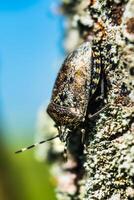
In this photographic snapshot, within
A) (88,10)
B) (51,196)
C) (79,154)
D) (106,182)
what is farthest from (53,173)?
(88,10)

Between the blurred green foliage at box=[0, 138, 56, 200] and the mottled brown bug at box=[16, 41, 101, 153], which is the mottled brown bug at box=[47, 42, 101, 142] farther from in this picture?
the blurred green foliage at box=[0, 138, 56, 200]

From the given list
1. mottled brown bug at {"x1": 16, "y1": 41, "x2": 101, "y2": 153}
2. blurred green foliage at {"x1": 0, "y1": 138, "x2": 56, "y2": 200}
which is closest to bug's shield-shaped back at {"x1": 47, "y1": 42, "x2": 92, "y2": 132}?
mottled brown bug at {"x1": 16, "y1": 41, "x2": 101, "y2": 153}

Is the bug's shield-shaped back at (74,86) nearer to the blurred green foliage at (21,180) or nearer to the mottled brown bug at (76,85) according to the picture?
the mottled brown bug at (76,85)

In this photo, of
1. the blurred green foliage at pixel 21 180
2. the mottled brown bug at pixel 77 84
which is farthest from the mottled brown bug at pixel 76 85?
the blurred green foliage at pixel 21 180

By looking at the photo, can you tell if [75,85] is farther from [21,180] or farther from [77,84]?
[21,180]

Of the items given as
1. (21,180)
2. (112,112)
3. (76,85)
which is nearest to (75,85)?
(76,85)

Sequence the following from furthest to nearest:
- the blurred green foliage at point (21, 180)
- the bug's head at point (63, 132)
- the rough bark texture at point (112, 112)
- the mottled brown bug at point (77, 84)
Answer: the blurred green foliage at point (21, 180)
the bug's head at point (63, 132)
the mottled brown bug at point (77, 84)
the rough bark texture at point (112, 112)

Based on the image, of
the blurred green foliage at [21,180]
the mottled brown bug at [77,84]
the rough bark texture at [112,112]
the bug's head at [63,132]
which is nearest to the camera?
the rough bark texture at [112,112]
